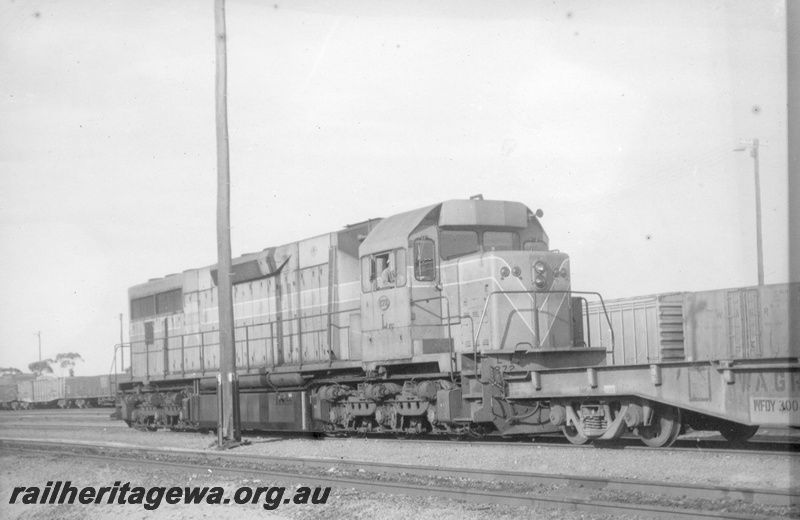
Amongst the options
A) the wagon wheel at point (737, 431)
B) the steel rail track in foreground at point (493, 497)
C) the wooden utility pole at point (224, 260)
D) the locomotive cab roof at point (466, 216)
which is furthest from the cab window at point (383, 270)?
the wagon wheel at point (737, 431)

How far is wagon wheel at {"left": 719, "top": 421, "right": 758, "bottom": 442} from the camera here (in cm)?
1176

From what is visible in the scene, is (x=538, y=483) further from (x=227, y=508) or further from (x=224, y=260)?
(x=224, y=260)

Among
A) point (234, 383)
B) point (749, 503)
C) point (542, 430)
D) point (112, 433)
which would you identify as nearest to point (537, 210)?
point (542, 430)

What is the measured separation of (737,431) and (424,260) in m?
5.40

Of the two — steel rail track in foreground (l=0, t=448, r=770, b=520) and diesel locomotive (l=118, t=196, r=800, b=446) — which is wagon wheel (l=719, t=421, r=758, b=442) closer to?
diesel locomotive (l=118, t=196, r=800, b=446)

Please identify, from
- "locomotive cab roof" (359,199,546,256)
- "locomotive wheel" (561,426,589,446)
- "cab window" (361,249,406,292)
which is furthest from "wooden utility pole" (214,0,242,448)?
"locomotive wheel" (561,426,589,446)

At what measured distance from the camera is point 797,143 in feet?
31.2

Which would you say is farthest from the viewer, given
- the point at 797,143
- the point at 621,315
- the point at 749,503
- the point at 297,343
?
the point at 621,315

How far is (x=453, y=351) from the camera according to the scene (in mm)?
13883

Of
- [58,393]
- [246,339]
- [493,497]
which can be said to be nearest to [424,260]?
[493,497]

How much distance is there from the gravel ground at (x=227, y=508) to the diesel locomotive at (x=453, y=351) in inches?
147

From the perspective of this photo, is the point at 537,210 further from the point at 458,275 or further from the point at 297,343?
the point at 297,343

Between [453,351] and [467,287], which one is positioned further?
[453,351]

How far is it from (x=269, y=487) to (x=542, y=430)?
465 centimetres
